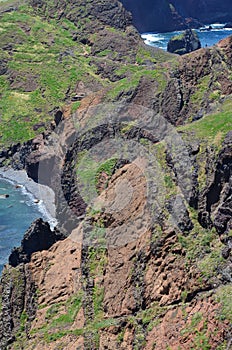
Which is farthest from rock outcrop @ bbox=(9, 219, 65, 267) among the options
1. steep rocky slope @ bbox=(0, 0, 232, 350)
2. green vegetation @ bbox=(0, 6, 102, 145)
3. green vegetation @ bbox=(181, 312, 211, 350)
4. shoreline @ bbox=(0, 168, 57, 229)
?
green vegetation @ bbox=(0, 6, 102, 145)

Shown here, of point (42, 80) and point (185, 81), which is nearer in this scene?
point (185, 81)

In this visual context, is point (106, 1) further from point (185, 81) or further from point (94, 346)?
point (94, 346)

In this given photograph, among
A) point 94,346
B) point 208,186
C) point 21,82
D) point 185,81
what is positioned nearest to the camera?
point 94,346

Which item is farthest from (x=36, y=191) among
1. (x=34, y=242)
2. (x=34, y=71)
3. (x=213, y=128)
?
(x=213, y=128)

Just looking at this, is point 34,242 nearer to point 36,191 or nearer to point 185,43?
point 36,191

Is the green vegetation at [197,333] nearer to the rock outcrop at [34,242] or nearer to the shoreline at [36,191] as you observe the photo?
the rock outcrop at [34,242]

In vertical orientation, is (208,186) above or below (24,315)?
above

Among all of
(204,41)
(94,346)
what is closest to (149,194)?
(94,346)
